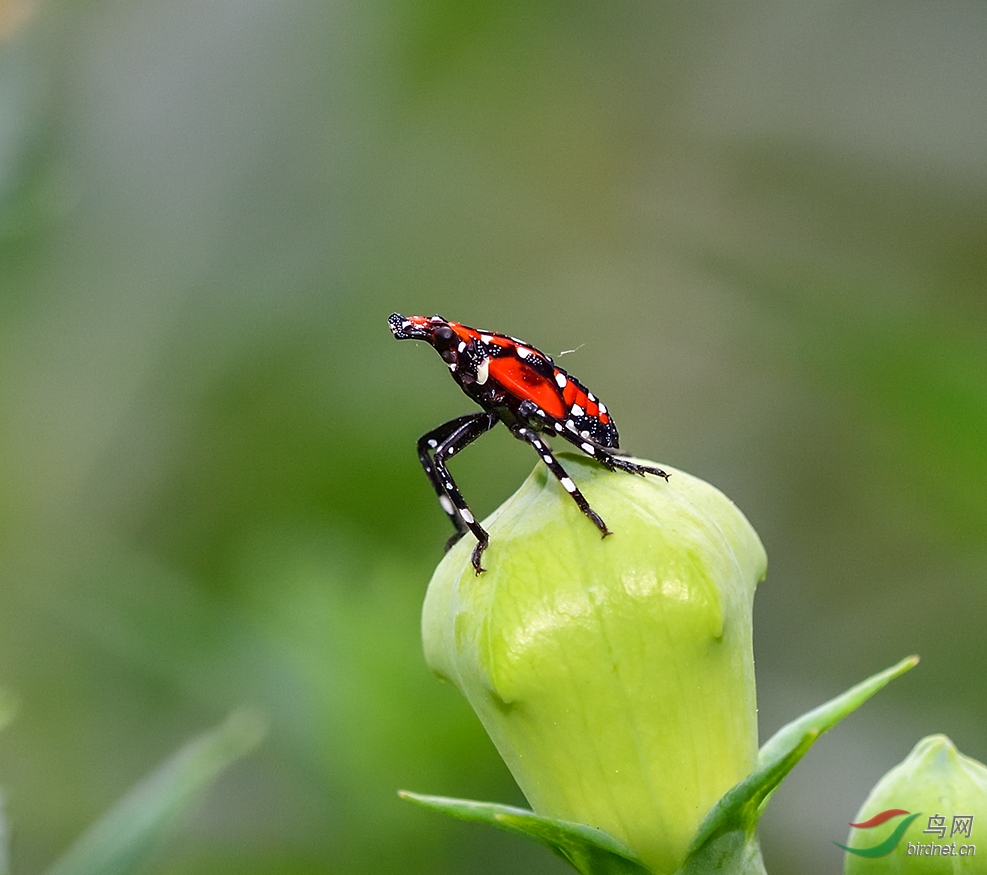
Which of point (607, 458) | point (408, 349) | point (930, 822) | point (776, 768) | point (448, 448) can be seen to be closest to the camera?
point (776, 768)

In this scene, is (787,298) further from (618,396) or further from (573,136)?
(573,136)

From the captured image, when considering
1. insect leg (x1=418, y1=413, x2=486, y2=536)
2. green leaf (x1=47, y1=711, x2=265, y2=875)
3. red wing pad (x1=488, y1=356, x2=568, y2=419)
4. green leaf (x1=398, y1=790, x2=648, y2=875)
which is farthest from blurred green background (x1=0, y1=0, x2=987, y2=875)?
green leaf (x1=398, y1=790, x2=648, y2=875)

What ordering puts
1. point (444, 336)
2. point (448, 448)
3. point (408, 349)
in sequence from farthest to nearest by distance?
point (408, 349)
point (448, 448)
point (444, 336)

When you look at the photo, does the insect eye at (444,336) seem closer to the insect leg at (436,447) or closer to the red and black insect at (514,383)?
the red and black insect at (514,383)

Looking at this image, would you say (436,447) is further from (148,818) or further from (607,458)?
(148,818)

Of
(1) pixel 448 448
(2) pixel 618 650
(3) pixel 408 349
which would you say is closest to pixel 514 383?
(1) pixel 448 448

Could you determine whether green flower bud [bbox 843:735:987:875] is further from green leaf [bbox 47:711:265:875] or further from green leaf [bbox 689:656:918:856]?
green leaf [bbox 47:711:265:875]
